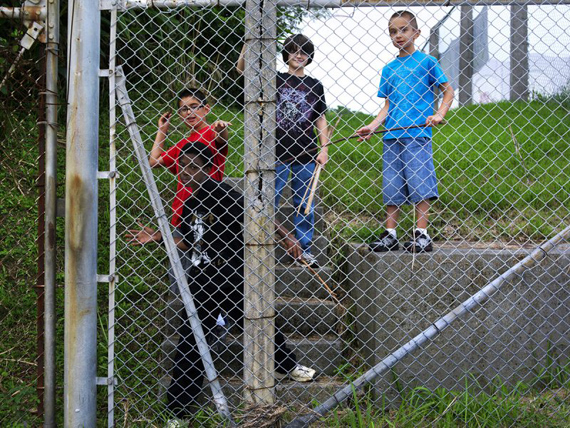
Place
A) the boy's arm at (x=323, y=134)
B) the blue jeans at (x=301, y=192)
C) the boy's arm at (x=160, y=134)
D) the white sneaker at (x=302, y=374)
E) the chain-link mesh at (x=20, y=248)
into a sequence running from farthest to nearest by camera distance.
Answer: the blue jeans at (x=301, y=192) → the boy's arm at (x=323, y=134) → the white sneaker at (x=302, y=374) → the boy's arm at (x=160, y=134) → the chain-link mesh at (x=20, y=248)

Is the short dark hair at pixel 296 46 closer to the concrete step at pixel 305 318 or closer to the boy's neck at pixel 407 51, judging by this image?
the boy's neck at pixel 407 51

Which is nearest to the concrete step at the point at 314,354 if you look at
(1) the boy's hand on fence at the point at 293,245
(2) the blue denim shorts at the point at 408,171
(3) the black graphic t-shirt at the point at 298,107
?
(1) the boy's hand on fence at the point at 293,245

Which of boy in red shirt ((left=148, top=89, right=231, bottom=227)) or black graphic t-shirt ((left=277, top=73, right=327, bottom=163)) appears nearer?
boy in red shirt ((left=148, top=89, right=231, bottom=227))

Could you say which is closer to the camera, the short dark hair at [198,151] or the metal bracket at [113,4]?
the metal bracket at [113,4]

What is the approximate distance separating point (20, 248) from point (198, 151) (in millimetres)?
1523

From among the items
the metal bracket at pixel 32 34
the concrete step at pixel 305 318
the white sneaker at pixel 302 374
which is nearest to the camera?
the metal bracket at pixel 32 34

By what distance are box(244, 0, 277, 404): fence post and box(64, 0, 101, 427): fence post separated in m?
0.65

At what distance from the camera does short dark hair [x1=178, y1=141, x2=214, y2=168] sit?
119 inches

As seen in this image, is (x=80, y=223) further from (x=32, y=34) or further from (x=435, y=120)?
(x=435, y=120)

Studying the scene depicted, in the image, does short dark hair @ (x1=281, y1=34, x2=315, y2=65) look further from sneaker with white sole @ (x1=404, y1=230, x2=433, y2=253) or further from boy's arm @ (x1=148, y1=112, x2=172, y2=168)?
sneaker with white sole @ (x1=404, y1=230, x2=433, y2=253)

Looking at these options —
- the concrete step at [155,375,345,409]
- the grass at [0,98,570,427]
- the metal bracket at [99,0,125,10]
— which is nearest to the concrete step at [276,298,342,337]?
the grass at [0,98,570,427]

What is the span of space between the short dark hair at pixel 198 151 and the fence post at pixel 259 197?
740 millimetres

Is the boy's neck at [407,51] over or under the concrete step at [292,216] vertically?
over

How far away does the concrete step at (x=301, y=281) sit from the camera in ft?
12.5
